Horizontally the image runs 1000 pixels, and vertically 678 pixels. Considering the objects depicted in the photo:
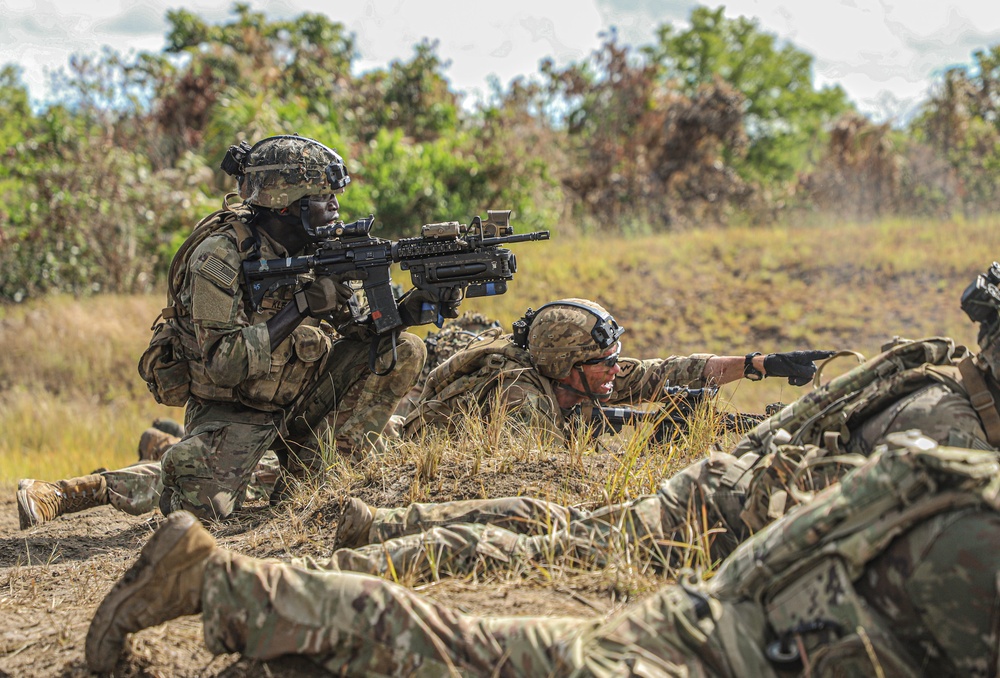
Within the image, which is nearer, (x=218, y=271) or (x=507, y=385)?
(x=218, y=271)

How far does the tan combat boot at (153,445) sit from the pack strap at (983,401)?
518cm

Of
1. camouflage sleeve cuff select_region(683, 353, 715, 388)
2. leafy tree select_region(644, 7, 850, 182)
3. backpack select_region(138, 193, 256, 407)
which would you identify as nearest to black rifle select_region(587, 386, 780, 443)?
camouflage sleeve cuff select_region(683, 353, 715, 388)

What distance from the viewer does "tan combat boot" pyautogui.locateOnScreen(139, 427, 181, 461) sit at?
20.6 feet

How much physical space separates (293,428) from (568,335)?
1804 millimetres

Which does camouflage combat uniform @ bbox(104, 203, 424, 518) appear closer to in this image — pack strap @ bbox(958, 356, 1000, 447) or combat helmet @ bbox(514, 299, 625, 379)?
combat helmet @ bbox(514, 299, 625, 379)

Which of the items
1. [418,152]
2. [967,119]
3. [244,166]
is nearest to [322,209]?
[244,166]

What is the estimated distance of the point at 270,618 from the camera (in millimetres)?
2553

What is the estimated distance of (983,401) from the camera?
277 cm

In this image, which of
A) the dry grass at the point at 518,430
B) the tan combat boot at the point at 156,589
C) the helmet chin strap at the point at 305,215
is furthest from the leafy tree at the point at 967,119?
the tan combat boot at the point at 156,589

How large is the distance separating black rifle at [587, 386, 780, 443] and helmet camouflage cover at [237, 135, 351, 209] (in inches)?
76.8

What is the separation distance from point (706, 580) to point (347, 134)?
12.2 meters

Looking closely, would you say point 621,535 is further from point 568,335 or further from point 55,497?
point 55,497

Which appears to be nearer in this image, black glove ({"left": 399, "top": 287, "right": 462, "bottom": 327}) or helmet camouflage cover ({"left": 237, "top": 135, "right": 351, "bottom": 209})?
helmet camouflage cover ({"left": 237, "top": 135, "right": 351, "bottom": 209})

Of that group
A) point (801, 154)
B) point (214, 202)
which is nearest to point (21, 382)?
point (214, 202)
